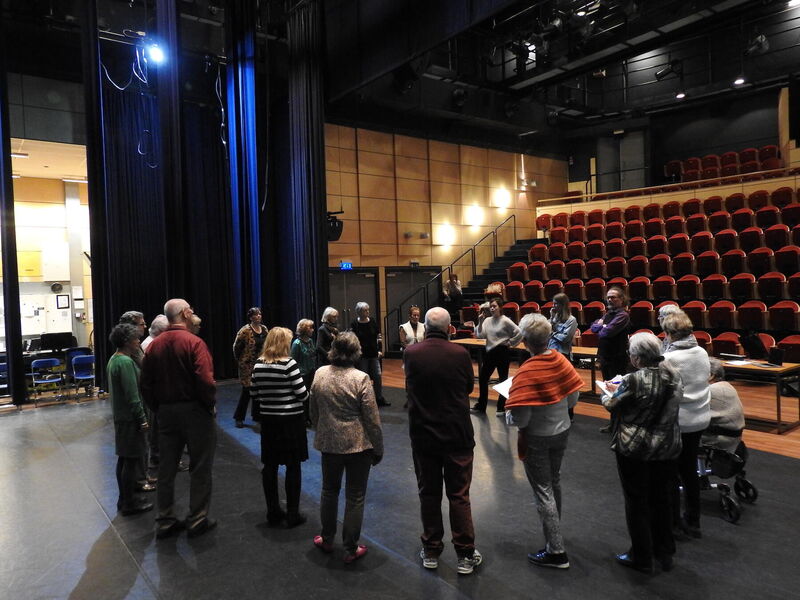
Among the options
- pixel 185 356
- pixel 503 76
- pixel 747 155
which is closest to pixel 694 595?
pixel 185 356

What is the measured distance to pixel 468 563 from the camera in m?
2.56

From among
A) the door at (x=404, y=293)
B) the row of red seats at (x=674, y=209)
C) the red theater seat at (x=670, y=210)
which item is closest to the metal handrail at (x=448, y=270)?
the door at (x=404, y=293)

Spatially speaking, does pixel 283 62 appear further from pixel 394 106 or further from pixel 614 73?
pixel 614 73

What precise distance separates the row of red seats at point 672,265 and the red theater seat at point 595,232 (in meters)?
0.89

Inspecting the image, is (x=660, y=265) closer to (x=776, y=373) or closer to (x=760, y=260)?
(x=760, y=260)

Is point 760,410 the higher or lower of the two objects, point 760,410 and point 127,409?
the lower

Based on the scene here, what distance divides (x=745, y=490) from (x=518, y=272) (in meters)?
8.12

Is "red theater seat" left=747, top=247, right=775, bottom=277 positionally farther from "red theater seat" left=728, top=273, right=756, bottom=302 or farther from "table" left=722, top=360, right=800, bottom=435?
"table" left=722, top=360, right=800, bottom=435

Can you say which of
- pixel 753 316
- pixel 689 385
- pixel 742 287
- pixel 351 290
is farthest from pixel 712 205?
pixel 689 385

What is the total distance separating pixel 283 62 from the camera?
914 cm

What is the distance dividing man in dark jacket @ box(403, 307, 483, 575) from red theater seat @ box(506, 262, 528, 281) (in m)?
8.86

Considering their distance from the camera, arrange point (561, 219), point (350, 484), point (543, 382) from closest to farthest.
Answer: point (543, 382) < point (350, 484) < point (561, 219)

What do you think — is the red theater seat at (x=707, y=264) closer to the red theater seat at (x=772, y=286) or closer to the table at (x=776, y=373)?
the red theater seat at (x=772, y=286)

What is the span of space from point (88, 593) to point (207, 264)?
6805mm
